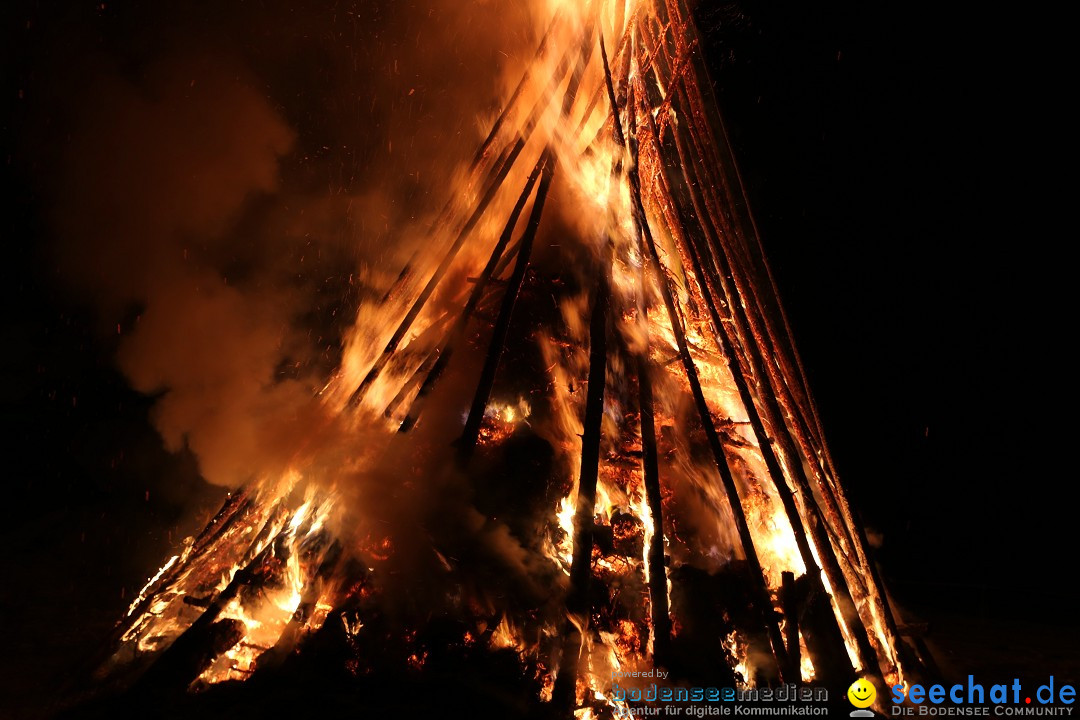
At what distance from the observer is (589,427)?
11.7 ft

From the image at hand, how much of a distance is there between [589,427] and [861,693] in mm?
2215

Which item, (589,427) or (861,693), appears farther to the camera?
(589,427)

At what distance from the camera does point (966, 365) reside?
28.8 feet

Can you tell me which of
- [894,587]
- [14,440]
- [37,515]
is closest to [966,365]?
[894,587]

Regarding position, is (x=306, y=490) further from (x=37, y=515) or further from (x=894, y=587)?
(x=894, y=587)

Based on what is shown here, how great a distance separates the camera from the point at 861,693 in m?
3.06

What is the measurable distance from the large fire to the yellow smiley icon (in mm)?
134

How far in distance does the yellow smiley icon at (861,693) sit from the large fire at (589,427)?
13cm

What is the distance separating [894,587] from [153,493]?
11448 millimetres

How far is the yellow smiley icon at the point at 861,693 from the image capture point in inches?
119

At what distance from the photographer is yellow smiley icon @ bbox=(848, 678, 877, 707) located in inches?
119

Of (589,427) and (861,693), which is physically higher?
(589,427)

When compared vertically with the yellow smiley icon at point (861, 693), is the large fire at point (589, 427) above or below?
above

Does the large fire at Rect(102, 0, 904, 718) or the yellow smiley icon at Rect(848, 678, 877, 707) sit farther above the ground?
the large fire at Rect(102, 0, 904, 718)
